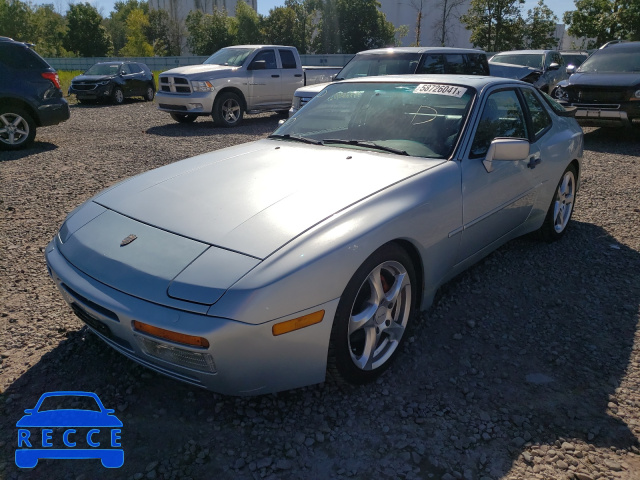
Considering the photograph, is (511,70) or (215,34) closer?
(511,70)

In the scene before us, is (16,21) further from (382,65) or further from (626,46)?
(626,46)

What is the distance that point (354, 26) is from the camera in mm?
41000

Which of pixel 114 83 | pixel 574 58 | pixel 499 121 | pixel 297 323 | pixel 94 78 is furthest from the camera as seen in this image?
pixel 574 58

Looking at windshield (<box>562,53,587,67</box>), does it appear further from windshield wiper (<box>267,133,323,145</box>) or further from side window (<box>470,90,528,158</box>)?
windshield wiper (<box>267,133,323,145</box>)

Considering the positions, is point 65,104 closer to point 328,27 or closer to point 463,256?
point 463,256

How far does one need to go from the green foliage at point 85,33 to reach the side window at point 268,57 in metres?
43.0

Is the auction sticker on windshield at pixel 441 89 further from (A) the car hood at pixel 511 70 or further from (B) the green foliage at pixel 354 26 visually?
(B) the green foliage at pixel 354 26

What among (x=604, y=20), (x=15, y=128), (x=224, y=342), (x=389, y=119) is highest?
(x=604, y=20)

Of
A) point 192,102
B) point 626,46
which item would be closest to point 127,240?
point 192,102

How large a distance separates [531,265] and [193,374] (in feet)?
9.89

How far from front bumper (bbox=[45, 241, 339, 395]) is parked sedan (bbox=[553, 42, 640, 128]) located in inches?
357

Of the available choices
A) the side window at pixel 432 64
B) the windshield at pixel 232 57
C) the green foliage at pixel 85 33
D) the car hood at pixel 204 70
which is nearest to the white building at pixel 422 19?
the green foliage at pixel 85 33

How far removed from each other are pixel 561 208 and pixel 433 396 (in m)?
2.82

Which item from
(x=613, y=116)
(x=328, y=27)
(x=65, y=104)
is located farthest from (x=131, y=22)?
(x=613, y=116)
